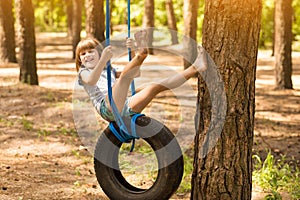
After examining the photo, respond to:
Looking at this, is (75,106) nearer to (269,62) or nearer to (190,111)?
(190,111)

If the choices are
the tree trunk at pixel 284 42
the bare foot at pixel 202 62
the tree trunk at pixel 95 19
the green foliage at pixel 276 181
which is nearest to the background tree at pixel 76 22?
the tree trunk at pixel 95 19

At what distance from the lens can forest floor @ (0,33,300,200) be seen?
18.2 feet

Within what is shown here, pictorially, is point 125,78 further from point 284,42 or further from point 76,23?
point 76,23

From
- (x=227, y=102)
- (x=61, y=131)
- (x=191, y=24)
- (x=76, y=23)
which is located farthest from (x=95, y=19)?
(x=227, y=102)

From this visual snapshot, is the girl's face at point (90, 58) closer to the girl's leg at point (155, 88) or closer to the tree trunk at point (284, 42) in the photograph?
the girl's leg at point (155, 88)

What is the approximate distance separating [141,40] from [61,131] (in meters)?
4.72

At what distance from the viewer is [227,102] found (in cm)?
382

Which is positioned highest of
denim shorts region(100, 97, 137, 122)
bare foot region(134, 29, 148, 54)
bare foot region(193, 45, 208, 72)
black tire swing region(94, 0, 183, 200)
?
bare foot region(134, 29, 148, 54)

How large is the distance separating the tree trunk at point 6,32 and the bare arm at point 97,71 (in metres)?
10.5

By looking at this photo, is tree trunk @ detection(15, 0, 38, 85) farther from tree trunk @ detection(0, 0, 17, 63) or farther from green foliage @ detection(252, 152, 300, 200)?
green foliage @ detection(252, 152, 300, 200)

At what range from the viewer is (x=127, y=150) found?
7.32 meters

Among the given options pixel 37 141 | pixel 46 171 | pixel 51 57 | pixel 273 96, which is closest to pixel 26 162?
pixel 46 171

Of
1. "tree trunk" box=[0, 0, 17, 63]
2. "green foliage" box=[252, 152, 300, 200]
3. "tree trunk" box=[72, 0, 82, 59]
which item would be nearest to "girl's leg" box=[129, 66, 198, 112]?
"green foliage" box=[252, 152, 300, 200]

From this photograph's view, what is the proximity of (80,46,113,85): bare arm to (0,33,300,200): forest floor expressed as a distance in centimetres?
132
